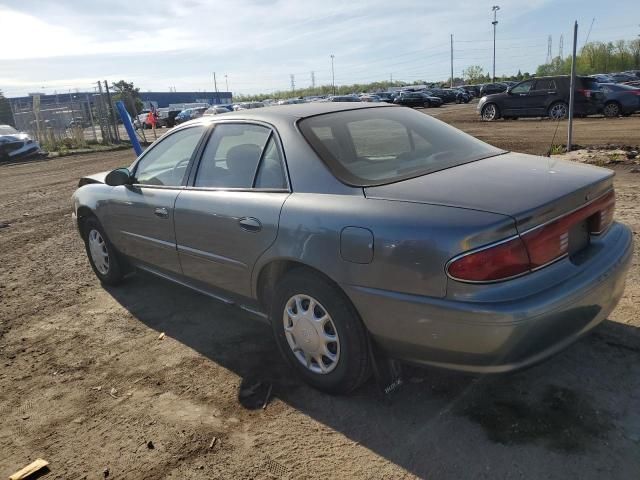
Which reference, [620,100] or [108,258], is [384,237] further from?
[620,100]

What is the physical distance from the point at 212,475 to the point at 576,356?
2218 millimetres

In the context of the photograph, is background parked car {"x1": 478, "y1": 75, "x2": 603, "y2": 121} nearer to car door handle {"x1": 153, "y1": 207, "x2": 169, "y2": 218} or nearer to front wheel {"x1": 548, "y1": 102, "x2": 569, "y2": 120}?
front wheel {"x1": 548, "y1": 102, "x2": 569, "y2": 120}

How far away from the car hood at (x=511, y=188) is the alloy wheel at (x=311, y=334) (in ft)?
2.37

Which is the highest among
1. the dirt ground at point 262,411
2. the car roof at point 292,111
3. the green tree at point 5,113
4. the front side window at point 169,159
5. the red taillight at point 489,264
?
the green tree at point 5,113

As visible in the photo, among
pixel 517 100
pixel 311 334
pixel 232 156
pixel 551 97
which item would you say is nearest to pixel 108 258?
pixel 232 156

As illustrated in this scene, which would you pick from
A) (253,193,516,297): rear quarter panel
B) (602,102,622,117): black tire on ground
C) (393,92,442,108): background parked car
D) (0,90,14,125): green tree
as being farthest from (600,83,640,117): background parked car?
(0,90,14,125): green tree

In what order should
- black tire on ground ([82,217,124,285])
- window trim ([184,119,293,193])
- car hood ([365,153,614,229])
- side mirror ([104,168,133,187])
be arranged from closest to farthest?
car hood ([365,153,614,229]) < window trim ([184,119,293,193]) < side mirror ([104,168,133,187]) < black tire on ground ([82,217,124,285])

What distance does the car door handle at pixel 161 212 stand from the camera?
3874 mm

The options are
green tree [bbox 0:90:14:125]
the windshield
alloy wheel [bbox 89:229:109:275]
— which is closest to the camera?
alloy wheel [bbox 89:229:109:275]

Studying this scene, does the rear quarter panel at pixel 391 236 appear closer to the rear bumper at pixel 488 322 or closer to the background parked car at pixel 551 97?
the rear bumper at pixel 488 322

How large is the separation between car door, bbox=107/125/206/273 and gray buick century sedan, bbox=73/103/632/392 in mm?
26

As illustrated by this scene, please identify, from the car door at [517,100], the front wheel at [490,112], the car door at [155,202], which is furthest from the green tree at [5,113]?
the car door at [155,202]

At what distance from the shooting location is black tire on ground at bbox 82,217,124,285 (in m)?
4.89

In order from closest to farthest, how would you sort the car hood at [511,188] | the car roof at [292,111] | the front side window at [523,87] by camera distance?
the car hood at [511,188]
the car roof at [292,111]
the front side window at [523,87]
